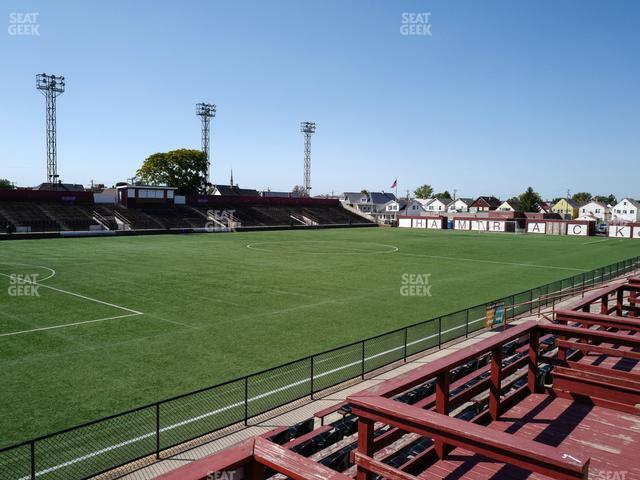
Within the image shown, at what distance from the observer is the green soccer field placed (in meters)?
13.8

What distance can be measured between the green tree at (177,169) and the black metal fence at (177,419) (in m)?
97.3

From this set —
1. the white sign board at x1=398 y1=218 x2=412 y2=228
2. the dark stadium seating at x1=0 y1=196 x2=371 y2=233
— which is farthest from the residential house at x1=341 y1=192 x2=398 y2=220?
the dark stadium seating at x1=0 y1=196 x2=371 y2=233

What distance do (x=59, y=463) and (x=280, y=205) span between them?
91.7 m

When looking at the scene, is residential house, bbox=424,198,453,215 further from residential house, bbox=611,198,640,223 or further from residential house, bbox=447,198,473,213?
residential house, bbox=611,198,640,223

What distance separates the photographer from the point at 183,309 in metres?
23.0

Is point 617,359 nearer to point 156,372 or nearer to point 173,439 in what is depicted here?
point 173,439

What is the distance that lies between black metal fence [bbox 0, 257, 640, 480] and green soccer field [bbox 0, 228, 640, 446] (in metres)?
0.90

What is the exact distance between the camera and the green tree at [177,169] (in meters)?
107

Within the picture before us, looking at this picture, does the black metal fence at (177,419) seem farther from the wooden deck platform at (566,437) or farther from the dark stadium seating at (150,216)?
the dark stadium seating at (150,216)

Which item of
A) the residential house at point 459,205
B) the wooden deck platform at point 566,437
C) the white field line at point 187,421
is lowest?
the white field line at point 187,421

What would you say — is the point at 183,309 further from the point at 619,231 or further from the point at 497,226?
the point at 497,226

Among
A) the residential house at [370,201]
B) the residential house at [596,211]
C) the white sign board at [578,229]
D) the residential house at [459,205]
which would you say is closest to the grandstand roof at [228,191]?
the residential house at [370,201]

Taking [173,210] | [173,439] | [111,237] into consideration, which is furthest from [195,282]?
[173,210]

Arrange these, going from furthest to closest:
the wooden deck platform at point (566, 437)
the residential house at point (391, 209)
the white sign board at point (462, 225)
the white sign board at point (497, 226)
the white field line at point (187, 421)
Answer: the residential house at point (391, 209), the white sign board at point (462, 225), the white sign board at point (497, 226), the white field line at point (187, 421), the wooden deck platform at point (566, 437)
